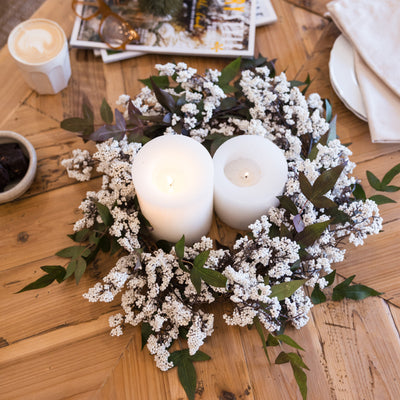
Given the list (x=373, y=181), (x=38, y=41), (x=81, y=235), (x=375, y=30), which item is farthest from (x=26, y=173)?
(x=375, y=30)

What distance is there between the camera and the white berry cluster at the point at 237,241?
0.65 m

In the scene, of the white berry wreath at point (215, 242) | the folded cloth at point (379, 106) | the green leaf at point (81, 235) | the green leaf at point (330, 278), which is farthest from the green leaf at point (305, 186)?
the green leaf at point (81, 235)

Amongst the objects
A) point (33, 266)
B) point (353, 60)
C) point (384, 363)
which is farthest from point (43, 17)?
point (384, 363)

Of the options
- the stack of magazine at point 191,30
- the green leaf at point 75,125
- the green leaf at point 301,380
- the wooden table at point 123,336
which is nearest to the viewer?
the green leaf at point 301,380

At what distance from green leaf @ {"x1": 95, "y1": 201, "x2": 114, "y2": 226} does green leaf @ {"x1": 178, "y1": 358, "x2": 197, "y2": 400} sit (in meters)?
0.24

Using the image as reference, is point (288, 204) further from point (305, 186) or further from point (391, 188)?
point (391, 188)

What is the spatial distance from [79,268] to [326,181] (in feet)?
1.28

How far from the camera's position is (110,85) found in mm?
904

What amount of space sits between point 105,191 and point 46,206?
13 cm

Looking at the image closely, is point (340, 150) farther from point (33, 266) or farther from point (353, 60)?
point (33, 266)

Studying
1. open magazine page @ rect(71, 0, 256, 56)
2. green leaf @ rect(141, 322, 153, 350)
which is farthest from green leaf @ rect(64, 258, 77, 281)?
open magazine page @ rect(71, 0, 256, 56)

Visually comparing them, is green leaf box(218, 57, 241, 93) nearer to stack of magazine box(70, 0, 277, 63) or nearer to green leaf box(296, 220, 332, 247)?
stack of magazine box(70, 0, 277, 63)

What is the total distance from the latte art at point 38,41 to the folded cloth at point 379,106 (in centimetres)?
56

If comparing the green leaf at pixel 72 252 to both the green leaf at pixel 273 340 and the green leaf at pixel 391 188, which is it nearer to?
the green leaf at pixel 273 340
